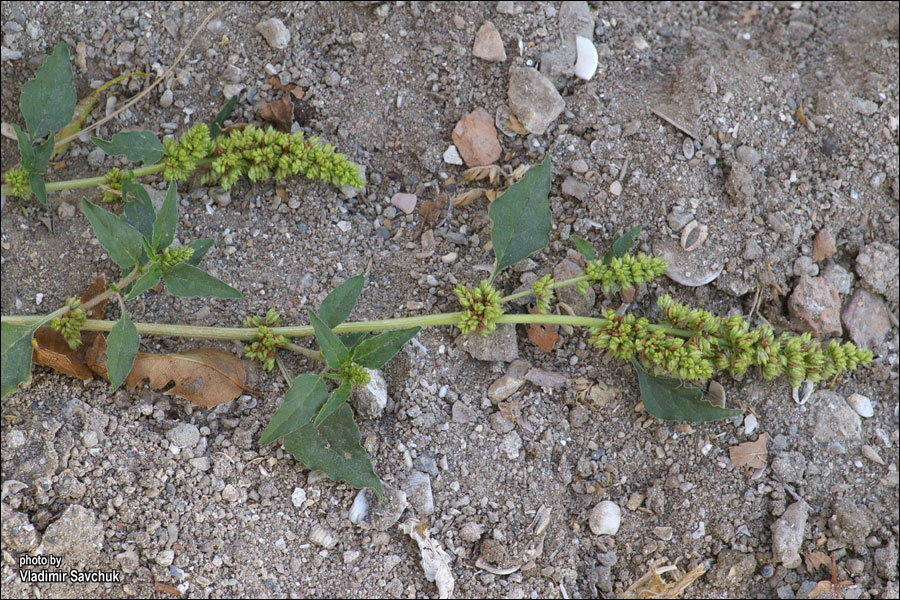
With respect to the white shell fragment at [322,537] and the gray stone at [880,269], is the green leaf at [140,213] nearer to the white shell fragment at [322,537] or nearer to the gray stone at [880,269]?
the white shell fragment at [322,537]

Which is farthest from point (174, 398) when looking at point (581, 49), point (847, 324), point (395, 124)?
point (847, 324)

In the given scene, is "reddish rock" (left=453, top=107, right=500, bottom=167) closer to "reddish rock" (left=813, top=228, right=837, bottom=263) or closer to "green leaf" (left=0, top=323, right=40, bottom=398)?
"reddish rock" (left=813, top=228, right=837, bottom=263)

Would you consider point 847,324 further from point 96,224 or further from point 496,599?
point 96,224

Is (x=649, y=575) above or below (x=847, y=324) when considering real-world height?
below

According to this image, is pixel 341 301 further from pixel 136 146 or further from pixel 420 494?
pixel 136 146

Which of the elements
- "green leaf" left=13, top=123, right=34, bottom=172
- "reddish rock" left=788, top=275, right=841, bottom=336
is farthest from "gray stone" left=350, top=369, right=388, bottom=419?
"reddish rock" left=788, top=275, right=841, bottom=336

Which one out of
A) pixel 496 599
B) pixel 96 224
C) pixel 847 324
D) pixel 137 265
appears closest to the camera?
pixel 96 224

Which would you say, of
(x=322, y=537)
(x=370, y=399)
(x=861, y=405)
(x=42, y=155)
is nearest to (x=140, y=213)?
(x=42, y=155)

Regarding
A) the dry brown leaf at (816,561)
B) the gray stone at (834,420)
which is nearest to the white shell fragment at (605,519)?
the dry brown leaf at (816,561)
